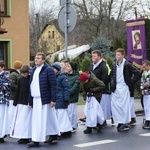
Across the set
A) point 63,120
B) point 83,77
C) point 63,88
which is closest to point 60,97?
point 63,88

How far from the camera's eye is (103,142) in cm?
1031

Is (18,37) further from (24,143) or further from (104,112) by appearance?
(24,143)

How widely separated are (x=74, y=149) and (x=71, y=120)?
7.50 ft

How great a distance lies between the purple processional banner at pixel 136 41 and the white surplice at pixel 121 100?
5247 mm

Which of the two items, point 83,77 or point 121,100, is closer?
point 83,77

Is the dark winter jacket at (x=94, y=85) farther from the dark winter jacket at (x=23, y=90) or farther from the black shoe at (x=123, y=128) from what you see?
the dark winter jacket at (x=23, y=90)

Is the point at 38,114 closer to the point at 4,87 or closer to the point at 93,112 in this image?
the point at 4,87

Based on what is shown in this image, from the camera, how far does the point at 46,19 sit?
63188 millimetres

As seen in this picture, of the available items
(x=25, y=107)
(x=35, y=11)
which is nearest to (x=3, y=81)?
(x=25, y=107)

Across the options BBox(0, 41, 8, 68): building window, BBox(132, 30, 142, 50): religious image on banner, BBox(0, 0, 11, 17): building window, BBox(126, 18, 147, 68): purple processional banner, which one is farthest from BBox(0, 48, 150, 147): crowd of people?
BBox(0, 0, 11, 17): building window

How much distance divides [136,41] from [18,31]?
8227mm

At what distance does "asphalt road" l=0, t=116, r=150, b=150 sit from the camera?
9.73 m

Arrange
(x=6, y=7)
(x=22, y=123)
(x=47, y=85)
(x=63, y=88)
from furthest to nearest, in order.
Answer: (x=6, y=7) < (x=63, y=88) < (x=22, y=123) < (x=47, y=85)

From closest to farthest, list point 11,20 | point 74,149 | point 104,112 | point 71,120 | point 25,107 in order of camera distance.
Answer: point 74,149, point 25,107, point 71,120, point 104,112, point 11,20
